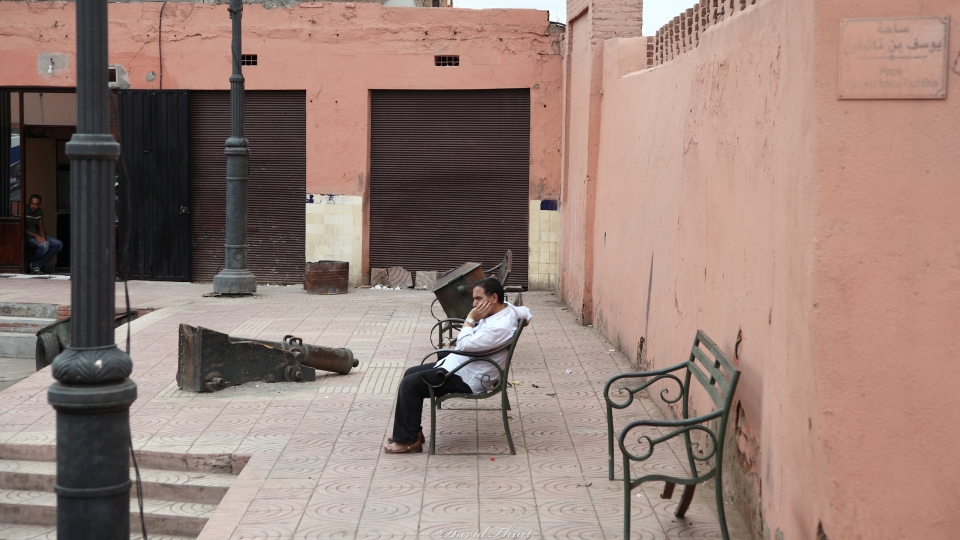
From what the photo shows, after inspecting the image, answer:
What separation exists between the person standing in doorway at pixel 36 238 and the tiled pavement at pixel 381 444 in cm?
653

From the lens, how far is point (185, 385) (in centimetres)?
820

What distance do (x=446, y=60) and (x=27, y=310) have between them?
7.35 metres

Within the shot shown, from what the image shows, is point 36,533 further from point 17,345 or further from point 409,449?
point 17,345

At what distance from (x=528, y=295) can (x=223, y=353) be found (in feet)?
26.4

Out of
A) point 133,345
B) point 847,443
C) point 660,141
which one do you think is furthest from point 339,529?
point 133,345

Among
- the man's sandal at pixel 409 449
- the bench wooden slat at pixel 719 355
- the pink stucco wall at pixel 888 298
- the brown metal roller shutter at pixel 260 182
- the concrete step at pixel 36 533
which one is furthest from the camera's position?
the brown metal roller shutter at pixel 260 182

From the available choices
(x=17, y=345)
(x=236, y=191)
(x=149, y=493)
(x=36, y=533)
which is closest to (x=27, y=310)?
(x=17, y=345)

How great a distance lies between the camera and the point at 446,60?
16141mm

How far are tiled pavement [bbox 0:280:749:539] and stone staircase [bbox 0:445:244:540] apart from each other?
0.44 ft

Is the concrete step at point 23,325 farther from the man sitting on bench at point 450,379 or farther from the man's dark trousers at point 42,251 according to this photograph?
the man sitting on bench at point 450,379

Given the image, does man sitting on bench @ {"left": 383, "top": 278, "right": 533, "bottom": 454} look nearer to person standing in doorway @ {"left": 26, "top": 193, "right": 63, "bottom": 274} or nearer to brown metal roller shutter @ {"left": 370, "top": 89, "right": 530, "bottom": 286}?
brown metal roller shutter @ {"left": 370, "top": 89, "right": 530, "bottom": 286}

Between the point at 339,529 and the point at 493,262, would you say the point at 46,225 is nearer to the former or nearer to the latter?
the point at 493,262

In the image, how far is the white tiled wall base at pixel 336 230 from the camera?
1625cm

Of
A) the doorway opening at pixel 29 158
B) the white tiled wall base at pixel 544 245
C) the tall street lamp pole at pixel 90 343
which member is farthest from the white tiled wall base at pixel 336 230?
the tall street lamp pole at pixel 90 343
